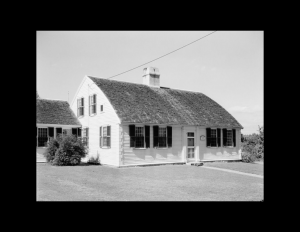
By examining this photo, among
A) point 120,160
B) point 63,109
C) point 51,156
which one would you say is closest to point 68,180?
point 120,160

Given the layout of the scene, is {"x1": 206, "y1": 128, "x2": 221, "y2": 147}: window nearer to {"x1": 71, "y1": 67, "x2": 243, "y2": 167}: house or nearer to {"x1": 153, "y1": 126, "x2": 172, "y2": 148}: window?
{"x1": 71, "y1": 67, "x2": 243, "y2": 167}: house

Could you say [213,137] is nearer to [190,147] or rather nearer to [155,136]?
[190,147]

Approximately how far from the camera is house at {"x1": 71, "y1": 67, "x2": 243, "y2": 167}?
56.8 ft

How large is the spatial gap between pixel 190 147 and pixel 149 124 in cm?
378

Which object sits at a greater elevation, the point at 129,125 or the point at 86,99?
the point at 86,99

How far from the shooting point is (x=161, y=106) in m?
20.1

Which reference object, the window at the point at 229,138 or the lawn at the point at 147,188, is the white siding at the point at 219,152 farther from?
the lawn at the point at 147,188

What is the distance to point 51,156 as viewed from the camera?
17.9 meters

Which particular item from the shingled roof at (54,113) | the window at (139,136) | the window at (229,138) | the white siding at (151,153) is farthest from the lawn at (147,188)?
the window at (229,138)
